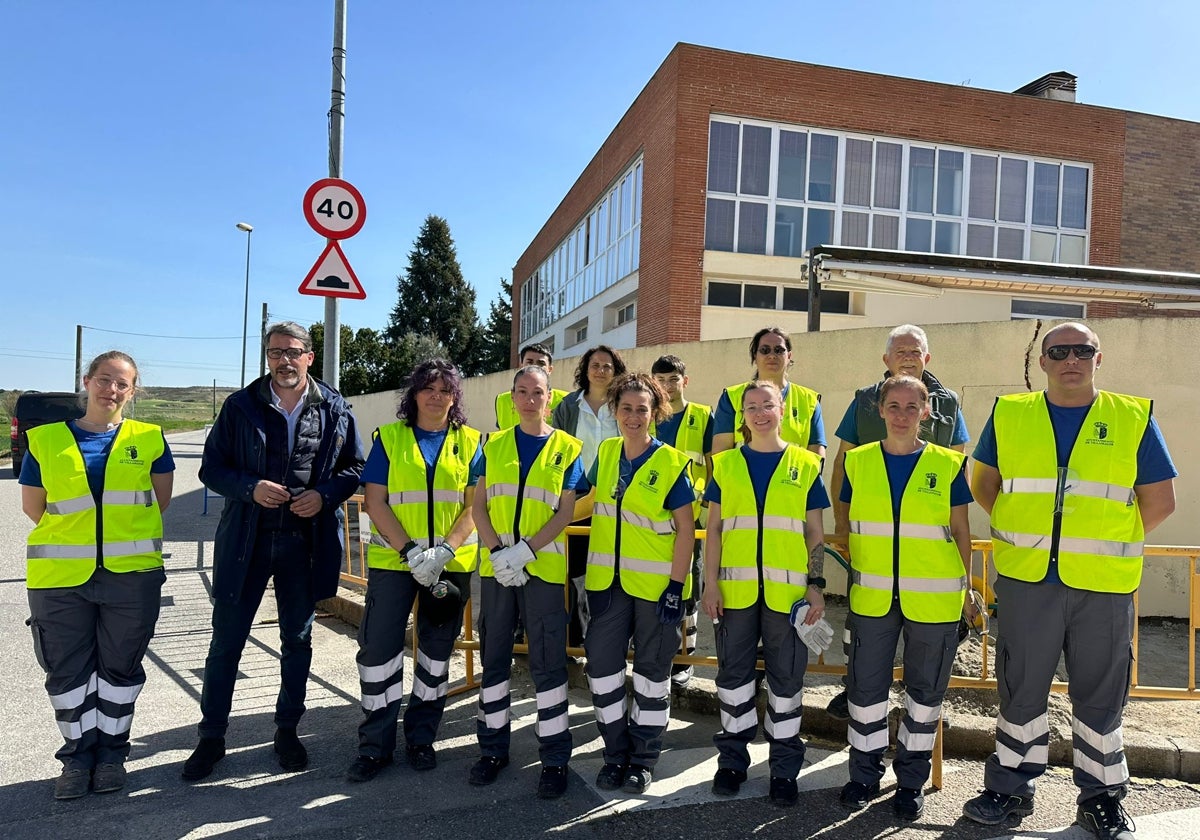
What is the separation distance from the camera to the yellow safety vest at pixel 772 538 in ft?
11.0

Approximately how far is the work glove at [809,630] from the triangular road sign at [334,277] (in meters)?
3.86

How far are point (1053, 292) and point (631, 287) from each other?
29.4 feet

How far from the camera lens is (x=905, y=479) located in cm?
333

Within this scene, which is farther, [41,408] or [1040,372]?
[41,408]

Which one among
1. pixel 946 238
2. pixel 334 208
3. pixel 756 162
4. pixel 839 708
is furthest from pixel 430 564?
pixel 946 238

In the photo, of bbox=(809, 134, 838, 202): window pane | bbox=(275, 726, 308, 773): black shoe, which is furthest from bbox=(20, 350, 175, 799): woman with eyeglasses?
bbox=(809, 134, 838, 202): window pane

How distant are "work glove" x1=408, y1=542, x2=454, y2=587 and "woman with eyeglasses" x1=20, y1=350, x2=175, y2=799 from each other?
1.22 meters

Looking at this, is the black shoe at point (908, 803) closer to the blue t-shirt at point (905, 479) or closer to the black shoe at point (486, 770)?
the blue t-shirt at point (905, 479)

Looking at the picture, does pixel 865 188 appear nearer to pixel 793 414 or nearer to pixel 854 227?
pixel 854 227

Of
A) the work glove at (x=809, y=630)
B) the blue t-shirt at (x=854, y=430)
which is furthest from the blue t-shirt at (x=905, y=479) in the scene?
the blue t-shirt at (x=854, y=430)

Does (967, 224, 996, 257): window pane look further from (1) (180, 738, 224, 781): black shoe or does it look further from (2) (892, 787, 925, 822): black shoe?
(1) (180, 738, 224, 781): black shoe

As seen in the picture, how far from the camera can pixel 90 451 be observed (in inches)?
135

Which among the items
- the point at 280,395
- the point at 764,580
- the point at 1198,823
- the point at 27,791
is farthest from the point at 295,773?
the point at 1198,823

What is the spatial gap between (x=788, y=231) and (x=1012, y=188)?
5.10 m
